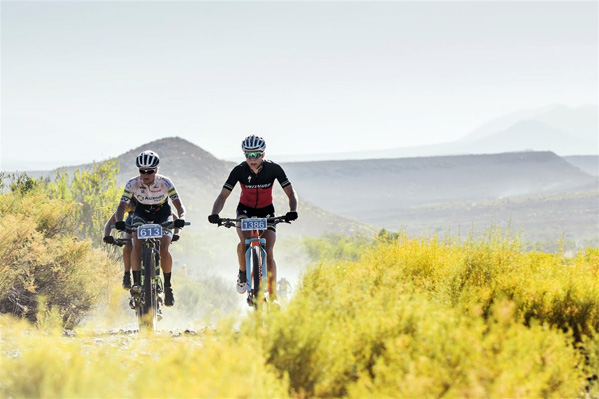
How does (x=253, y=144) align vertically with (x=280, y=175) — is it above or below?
above

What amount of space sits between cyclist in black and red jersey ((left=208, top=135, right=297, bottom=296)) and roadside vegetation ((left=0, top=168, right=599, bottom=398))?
2.52ft

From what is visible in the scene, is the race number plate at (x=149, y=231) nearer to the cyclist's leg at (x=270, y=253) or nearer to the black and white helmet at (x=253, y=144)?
the cyclist's leg at (x=270, y=253)

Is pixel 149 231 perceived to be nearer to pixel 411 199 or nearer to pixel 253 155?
pixel 253 155

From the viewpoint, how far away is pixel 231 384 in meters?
3.82

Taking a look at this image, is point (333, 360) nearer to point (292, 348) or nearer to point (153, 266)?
point (292, 348)

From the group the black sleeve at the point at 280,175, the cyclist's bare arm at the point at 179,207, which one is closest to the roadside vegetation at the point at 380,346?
Result: the black sleeve at the point at 280,175

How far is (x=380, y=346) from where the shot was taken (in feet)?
17.4

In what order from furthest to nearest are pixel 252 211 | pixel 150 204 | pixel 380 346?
pixel 150 204, pixel 252 211, pixel 380 346

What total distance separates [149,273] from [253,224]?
1620 mm

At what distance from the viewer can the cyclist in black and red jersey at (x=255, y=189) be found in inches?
325

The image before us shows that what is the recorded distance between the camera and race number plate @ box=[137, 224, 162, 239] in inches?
331

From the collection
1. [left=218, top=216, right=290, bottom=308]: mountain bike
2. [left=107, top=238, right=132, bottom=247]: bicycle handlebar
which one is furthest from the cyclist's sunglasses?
[left=107, top=238, right=132, bottom=247]: bicycle handlebar

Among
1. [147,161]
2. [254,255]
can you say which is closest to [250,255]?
[254,255]

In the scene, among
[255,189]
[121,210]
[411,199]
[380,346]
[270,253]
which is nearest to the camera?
[380,346]
